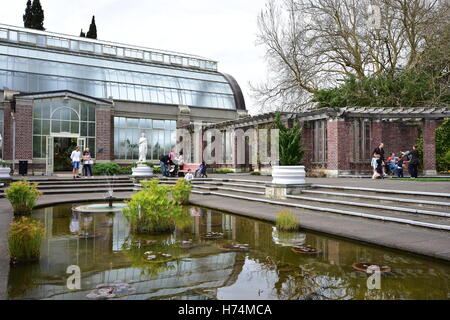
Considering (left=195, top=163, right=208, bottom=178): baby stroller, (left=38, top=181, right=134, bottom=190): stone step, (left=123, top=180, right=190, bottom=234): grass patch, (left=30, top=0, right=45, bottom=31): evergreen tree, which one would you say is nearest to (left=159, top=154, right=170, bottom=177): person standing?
(left=195, top=163, right=208, bottom=178): baby stroller

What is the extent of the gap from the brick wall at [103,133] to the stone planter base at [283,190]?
744 inches

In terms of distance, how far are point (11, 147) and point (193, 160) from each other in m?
13.5

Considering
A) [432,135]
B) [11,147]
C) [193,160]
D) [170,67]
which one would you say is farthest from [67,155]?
[432,135]

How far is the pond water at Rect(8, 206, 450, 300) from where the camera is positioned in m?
3.88

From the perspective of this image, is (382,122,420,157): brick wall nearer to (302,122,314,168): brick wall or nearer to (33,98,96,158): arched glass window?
(302,122,314,168): brick wall

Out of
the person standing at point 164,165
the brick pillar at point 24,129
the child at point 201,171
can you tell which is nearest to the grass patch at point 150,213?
the child at point 201,171

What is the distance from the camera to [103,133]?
92.1ft

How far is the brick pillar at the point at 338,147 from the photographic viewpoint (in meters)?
18.8

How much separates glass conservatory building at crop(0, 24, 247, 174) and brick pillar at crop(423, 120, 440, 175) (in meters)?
18.9

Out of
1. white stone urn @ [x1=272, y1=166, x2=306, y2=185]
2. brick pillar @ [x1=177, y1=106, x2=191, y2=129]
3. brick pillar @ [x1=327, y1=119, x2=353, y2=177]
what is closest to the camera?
white stone urn @ [x1=272, y1=166, x2=306, y2=185]

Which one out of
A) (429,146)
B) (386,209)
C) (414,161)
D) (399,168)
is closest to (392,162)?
(399,168)

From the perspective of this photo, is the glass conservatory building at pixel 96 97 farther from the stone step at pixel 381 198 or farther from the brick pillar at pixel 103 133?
the stone step at pixel 381 198

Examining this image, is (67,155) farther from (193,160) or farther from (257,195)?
(257,195)

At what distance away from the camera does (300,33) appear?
906 inches
